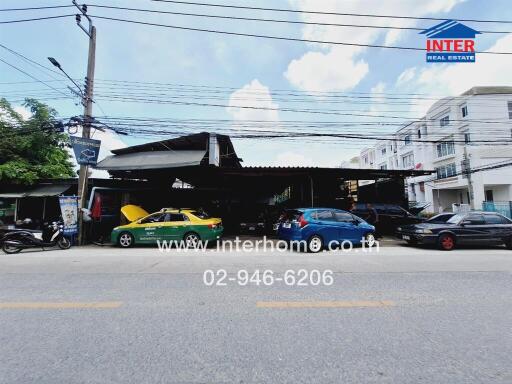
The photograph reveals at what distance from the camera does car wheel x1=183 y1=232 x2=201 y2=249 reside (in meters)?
10.1

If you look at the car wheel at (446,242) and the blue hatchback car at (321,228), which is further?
the car wheel at (446,242)

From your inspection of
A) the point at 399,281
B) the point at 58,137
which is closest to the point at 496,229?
the point at 399,281

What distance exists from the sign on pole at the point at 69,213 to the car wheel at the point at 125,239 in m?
2.40

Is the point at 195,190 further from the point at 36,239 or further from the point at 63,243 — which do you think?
the point at 36,239

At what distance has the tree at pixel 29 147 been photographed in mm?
14172

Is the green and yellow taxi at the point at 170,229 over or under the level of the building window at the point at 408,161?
under

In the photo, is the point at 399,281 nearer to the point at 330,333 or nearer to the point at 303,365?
the point at 330,333

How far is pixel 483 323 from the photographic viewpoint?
3.35 metres

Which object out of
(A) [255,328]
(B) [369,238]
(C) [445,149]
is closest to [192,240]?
(B) [369,238]

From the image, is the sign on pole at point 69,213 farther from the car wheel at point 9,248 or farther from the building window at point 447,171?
the building window at point 447,171

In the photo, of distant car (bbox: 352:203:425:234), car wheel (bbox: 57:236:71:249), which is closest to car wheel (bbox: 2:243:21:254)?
car wheel (bbox: 57:236:71:249)

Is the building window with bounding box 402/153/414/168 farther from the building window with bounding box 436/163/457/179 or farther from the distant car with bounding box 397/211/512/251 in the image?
the distant car with bounding box 397/211/512/251

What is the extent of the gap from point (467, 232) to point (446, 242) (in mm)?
906

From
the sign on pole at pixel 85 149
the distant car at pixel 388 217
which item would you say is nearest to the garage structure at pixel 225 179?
the sign on pole at pixel 85 149
